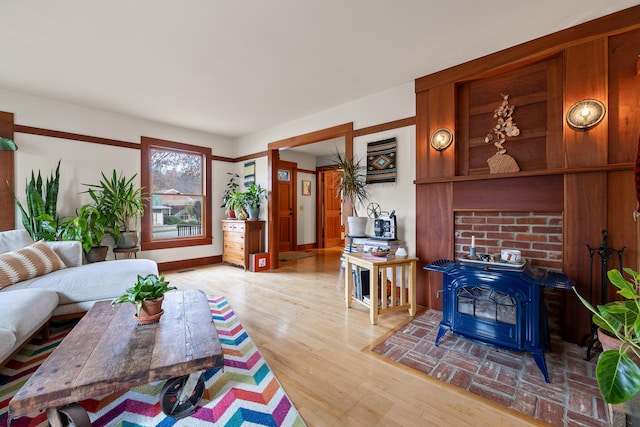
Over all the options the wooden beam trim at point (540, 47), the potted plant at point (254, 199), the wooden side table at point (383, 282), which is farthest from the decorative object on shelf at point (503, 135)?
the potted plant at point (254, 199)

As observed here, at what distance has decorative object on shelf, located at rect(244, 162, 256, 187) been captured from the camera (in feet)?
17.9

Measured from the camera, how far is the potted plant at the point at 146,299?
1.69 m

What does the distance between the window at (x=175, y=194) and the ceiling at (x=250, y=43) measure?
130 centimetres

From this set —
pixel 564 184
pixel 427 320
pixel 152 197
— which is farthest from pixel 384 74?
pixel 152 197

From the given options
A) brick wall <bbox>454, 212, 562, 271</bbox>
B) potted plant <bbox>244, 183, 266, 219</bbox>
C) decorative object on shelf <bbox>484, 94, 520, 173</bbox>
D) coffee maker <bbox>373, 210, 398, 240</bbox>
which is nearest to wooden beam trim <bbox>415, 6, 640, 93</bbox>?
decorative object on shelf <bbox>484, 94, 520, 173</bbox>

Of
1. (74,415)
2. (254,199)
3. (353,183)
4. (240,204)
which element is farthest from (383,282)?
(240,204)

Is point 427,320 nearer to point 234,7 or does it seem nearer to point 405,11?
point 405,11

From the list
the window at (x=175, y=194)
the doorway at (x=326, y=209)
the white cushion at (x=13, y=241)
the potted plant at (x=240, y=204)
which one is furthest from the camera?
the doorway at (x=326, y=209)

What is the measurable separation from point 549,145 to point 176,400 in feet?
10.9

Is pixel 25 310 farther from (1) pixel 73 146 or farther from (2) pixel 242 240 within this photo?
(2) pixel 242 240

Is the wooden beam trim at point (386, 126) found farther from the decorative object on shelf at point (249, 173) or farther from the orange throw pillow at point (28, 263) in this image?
the orange throw pillow at point (28, 263)

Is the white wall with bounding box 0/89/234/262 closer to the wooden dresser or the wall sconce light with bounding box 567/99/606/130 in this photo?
the wooden dresser

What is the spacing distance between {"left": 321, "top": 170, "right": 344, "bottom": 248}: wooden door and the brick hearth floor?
5.22 meters

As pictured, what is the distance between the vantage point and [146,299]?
170 centimetres
